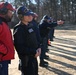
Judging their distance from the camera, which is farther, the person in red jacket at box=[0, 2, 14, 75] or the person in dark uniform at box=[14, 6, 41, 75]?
the person in dark uniform at box=[14, 6, 41, 75]

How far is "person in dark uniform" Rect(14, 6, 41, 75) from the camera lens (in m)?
4.61

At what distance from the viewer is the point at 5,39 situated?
402 centimetres

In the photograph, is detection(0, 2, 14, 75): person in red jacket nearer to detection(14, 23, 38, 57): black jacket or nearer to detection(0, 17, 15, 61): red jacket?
detection(0, 17, 15, 61): red jacket

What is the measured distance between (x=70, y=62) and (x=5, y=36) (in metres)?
4.95

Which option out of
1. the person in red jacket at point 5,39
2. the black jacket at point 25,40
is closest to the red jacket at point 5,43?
the person in red jacket at point 5,39

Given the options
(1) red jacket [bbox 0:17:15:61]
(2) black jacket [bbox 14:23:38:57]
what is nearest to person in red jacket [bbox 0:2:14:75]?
(1) red jacket [bbox 0:17:15:61]

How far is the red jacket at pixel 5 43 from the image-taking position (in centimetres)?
397

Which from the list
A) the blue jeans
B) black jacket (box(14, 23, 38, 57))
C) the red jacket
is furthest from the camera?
black jacket (box(14, 23, 38, 57))

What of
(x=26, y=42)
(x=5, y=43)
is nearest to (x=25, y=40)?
(x=26, y=42)

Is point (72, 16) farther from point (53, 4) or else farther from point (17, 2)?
point (17, 2)

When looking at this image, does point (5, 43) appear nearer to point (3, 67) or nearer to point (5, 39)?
point (5, 39)

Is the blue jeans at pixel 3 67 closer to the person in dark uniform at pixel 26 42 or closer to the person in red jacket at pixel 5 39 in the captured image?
the person in red jacket at pixel 5 39

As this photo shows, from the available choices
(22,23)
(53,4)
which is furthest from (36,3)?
(22,23)

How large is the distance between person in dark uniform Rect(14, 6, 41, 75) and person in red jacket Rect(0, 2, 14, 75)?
49 centimetres
